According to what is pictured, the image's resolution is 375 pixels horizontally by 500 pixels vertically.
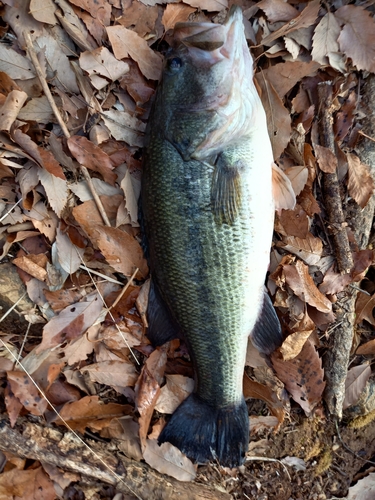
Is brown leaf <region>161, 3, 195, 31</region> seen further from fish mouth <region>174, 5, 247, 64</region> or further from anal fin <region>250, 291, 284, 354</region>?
anal fin <region>250, 291, 284, 354</region>

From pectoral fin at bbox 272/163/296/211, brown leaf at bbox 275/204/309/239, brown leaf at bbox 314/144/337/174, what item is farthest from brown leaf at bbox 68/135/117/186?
brown leaf at bbox 314/144/337/174

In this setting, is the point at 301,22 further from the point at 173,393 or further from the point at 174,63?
the point at 173,393

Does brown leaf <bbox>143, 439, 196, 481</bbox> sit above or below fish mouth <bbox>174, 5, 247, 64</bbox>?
below

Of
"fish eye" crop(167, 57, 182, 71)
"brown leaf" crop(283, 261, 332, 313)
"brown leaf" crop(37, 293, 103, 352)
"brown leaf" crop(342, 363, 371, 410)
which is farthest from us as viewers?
"brown leaf" crop(342, 363, 371, 410)

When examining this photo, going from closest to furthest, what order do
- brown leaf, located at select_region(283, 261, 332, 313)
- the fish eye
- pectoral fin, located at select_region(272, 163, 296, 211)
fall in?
the fish eye < pectoral fin, located at select_region(272, 163, 296, 211) < brown leaf, located at select_region(283, 261, 332, 313)

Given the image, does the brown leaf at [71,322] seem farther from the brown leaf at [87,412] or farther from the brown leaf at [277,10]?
the brown leaf at [277,10]

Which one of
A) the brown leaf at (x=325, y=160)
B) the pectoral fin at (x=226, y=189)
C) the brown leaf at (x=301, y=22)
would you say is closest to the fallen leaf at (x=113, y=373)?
the pectoral fin at (x=226, y=189)

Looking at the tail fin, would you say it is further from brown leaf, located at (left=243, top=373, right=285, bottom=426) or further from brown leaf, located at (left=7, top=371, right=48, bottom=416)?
brown leaf, located at (left=7, top=371, right=48, bottom=416)

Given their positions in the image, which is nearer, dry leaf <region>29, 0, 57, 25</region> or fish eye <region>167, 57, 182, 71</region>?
fish eye <region>167, 57, 182, 71</region>

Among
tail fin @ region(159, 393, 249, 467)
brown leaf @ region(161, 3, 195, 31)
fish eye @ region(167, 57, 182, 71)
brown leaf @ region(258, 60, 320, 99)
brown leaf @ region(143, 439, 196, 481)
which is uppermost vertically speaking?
brown leaf @ region(161, 3, 195, 31)

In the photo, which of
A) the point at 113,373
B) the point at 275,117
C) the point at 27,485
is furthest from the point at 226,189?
the point at 27,485
